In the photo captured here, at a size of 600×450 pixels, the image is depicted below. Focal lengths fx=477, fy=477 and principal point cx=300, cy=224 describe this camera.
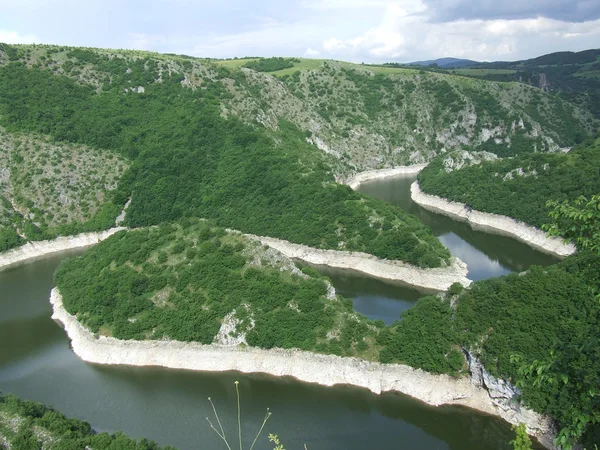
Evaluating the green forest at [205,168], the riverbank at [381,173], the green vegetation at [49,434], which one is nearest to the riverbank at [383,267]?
the green forest at [205,168]

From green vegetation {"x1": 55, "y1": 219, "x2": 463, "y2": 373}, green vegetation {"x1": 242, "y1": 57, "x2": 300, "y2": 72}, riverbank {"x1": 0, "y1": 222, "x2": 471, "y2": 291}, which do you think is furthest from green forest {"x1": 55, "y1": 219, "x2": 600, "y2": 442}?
green vegetation {"x1": 242, "y1": 57, "x2": 300, "y2": 72}

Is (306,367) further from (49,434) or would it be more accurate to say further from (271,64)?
(271,64)

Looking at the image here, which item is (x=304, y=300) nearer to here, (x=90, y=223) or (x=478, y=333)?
(x=478, y=333)

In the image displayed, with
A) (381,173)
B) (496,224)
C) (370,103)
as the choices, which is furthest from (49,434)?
(370,103)

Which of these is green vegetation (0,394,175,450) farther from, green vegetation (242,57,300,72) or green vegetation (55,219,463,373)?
green vegetation (242,57,300,72)

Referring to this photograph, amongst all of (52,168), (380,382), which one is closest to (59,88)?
(52,168)

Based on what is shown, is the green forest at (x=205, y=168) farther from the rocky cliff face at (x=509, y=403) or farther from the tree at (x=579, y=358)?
the tree at (x=579, y=358)

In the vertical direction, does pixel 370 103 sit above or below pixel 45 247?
above
